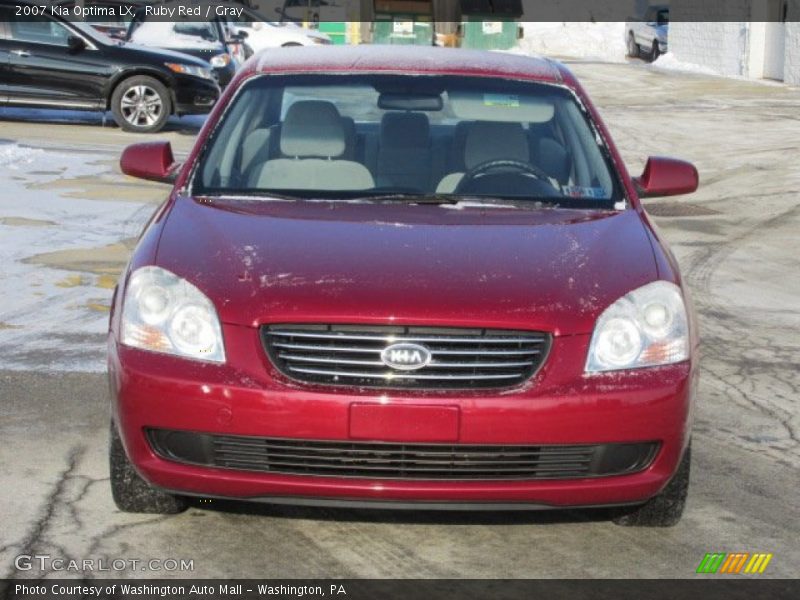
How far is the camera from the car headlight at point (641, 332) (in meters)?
4.78

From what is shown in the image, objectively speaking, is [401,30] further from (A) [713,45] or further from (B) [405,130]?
(B) [405,130]

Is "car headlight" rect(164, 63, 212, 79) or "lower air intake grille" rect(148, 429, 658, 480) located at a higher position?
"lower air intake grille" rect(148, 429, 658, 480)

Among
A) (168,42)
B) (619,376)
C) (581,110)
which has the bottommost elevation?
(168,42)

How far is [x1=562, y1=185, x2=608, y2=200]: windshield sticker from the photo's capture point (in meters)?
6.03

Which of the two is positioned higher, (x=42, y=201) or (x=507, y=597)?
(x=507, y=597)

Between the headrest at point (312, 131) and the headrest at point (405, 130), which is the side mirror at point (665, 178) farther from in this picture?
the headrest at point (312, 131)

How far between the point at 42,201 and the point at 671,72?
2583 cm

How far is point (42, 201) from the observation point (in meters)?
13.0

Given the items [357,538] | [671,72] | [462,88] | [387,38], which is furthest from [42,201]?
[387,38]

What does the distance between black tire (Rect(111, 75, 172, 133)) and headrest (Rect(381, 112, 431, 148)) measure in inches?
545

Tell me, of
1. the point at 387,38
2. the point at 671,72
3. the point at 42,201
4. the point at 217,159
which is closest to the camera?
the point at 217,159

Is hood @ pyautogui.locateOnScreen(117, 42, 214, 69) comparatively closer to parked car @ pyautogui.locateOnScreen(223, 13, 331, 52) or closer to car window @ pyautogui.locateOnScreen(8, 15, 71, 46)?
car window @ pyautogui.locateOnScreen(8, 15, 71, 46)

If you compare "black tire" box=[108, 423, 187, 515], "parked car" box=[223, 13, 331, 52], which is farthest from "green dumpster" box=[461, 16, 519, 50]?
"black tire" box=[108, 423, 187, 515]

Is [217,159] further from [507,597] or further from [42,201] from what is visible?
[42,201]
